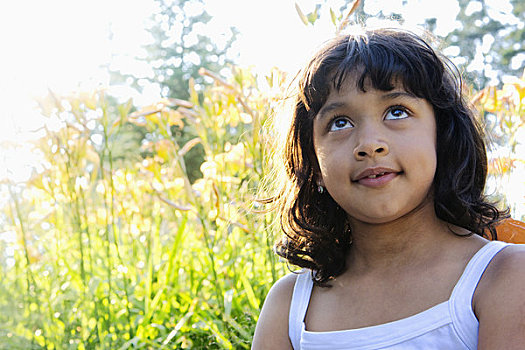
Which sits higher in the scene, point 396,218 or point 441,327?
point 396,218

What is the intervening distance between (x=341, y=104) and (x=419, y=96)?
178mm

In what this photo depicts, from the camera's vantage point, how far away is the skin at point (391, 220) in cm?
121

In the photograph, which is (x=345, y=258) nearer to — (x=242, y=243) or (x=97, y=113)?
(x=97, y=113)

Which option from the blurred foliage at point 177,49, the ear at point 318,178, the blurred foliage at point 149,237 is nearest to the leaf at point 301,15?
the blurred foliage at point 149,237

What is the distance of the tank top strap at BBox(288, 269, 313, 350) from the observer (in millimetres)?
1408

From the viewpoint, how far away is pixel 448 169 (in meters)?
1.39

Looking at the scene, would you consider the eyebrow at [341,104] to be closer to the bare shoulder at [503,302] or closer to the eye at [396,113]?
the eye at [396,113]

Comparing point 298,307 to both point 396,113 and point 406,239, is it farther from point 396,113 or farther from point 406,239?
point 396,113

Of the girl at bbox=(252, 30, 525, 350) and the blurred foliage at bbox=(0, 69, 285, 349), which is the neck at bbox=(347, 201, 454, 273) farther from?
the blurred foliage at bbox=(0, 69, 285, 349)

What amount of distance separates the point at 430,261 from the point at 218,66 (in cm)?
2146

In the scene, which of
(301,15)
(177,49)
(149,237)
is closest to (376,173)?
(301,15)

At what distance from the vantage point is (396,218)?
1.31m

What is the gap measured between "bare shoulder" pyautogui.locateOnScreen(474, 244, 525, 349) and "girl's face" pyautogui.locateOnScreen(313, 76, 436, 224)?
23 centimetres

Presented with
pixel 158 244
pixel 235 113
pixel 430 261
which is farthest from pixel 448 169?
pixel 158 244
